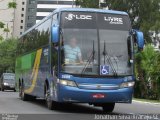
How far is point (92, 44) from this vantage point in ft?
57.6

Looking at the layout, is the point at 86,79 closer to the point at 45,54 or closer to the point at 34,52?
the point at 45,54

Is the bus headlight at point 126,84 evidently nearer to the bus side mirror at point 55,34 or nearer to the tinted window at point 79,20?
the tinted window at point 79,20

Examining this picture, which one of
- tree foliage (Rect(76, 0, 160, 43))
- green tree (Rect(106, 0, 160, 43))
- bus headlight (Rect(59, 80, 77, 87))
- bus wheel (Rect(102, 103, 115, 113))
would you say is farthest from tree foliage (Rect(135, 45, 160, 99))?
bus headlight (Rect(59, 80, 77, 87))

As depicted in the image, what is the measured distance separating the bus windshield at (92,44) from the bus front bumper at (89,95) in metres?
0.58

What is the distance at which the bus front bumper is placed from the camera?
17125 millimetres

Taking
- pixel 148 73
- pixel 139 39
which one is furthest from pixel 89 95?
pixel 148 73

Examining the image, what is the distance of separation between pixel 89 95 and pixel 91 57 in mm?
1282

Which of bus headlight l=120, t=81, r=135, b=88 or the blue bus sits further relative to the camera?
bus headlight l=120, t=81, r=135, b=88

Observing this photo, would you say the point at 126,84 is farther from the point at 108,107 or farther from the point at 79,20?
the point at 79,20

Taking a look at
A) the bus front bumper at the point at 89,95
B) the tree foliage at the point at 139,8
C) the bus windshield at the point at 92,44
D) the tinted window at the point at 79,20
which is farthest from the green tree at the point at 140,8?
the bus front bumper at the point at 89,95

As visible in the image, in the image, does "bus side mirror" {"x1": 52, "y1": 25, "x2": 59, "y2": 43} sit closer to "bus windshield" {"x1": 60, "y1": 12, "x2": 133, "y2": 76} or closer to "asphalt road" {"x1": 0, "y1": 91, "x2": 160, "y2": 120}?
"bus windshield" {"x1": 60, "y1": 12, "x2": 133, "y2": 76}

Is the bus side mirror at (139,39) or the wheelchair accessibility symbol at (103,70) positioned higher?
the bus side mirror at (139,39)

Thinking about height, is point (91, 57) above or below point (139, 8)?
below

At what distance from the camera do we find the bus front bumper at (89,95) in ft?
56.2
